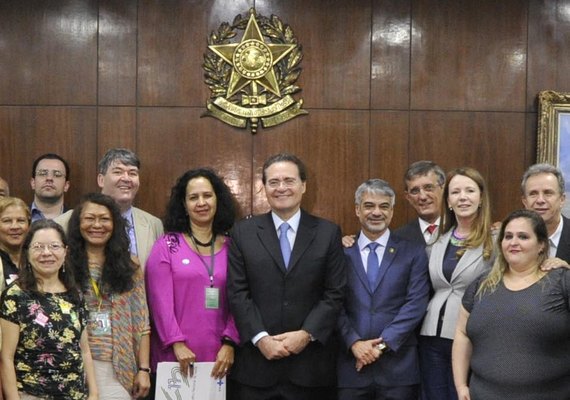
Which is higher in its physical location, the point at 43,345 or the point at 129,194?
the point at 129,194

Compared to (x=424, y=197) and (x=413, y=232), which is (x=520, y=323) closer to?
(x=413, y=232)

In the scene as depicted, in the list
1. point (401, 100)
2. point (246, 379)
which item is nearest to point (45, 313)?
point (246, 379)

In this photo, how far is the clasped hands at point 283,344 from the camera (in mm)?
3439

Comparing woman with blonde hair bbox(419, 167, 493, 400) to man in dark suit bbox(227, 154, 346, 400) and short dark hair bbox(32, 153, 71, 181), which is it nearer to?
man in dark suit bbox(227, 154, 346, 400)

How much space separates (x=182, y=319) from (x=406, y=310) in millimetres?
1103

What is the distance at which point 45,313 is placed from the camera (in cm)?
314

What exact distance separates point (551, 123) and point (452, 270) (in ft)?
7.16

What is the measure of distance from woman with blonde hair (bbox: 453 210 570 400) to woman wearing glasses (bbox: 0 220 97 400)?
5.65 feet

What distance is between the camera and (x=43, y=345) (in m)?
3.12

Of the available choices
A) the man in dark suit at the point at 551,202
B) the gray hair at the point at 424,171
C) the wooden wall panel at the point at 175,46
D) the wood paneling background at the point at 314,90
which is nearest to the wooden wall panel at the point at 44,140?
the wood paneling background at the point at 314,90

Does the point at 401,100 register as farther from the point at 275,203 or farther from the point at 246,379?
the point at 246,379

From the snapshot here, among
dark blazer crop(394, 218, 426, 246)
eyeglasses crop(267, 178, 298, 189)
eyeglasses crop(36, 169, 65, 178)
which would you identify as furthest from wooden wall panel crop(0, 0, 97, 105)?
dark blazer crop(394, 218, 426, 246)

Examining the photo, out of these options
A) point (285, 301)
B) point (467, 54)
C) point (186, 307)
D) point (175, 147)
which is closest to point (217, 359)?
point (186, 307)

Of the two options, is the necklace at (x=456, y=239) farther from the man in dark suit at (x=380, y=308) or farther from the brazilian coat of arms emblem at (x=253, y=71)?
the brazilian coat of arms emblem at (x=253, y=71)
